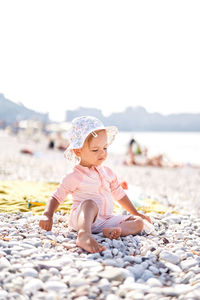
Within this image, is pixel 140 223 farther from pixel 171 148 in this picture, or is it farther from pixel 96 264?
pixel 171 148

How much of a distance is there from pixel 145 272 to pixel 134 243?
50 centimetres

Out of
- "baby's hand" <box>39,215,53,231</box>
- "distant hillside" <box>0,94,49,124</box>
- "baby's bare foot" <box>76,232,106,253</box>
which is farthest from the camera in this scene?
"distant hillside" <box>0,94,49,124</box>

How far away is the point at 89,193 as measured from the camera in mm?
Result: 2650

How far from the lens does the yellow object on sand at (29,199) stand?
3.41 m

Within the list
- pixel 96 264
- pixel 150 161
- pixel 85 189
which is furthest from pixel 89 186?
pixel 150 161

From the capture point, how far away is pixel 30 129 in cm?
2156

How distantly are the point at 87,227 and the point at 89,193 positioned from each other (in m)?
0.38

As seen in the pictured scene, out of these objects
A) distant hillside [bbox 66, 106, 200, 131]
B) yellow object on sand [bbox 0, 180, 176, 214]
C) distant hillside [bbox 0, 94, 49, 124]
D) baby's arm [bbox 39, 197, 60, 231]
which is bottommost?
yellow object on sand [bbox 0, 180, 176, 214]

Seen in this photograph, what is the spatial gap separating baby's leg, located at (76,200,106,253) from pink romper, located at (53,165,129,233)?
Answer: 12cm

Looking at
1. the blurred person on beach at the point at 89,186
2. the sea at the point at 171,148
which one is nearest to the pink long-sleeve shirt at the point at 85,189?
the blurred person on beach at the point at 89,186

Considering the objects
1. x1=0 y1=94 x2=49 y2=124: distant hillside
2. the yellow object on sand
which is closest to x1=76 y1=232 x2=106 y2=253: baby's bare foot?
the yellow object on sand

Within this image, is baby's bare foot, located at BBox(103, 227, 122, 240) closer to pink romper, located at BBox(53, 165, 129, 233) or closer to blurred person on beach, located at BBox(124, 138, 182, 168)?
pink romper, located at BBox(53, 165, 129, 233)

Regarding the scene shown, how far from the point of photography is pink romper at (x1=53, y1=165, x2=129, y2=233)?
2623 mm

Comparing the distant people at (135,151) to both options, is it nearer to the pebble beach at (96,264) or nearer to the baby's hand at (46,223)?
the pebble beach at (96,264)
